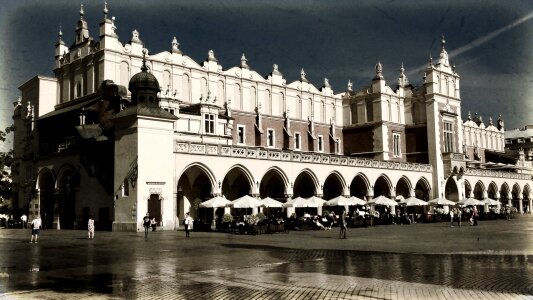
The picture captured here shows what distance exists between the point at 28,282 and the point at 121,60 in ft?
129

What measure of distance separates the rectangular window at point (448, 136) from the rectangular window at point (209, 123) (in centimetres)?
3098

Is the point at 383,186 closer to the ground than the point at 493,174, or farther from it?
closer to the ground

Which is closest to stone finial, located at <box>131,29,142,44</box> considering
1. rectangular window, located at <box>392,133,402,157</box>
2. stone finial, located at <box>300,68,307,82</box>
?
stone finial, located at <box>300,68,307,82</box>

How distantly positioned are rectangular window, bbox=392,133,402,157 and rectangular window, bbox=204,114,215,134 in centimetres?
2697

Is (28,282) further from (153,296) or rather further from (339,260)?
(339,260)

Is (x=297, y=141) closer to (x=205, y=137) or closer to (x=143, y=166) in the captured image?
(x=205, y=137)

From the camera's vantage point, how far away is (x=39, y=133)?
54469 mm

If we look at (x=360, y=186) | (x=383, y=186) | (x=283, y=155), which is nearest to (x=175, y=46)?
(x=283, y=155)

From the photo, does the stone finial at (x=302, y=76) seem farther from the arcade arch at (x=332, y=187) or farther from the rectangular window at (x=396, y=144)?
the arcade arch at (x=332, y=187)

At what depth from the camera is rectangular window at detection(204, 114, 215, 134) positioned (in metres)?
51.1

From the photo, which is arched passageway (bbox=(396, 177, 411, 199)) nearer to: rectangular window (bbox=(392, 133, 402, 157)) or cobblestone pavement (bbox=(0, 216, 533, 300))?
rectangular window (bbox=(392, 133, 402, 157))

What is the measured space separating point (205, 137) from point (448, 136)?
33516 millimetres

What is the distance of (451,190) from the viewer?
68438 millimetres

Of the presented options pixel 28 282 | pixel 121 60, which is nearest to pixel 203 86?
pixel 121 60
